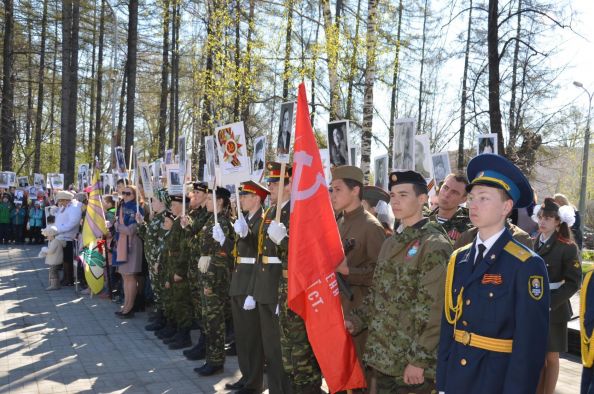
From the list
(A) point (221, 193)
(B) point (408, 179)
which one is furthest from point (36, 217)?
(B) point (408, 179)

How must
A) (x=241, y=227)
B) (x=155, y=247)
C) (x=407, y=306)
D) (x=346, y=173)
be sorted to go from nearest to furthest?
(x=407, y=306)
(x=346, y=173)
(x=241, y=227)
(x=155, y=247)

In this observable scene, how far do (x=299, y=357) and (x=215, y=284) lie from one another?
208 cm

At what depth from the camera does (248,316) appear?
19.4 ft

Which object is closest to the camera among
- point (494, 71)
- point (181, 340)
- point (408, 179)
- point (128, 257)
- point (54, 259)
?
point (408, 179)

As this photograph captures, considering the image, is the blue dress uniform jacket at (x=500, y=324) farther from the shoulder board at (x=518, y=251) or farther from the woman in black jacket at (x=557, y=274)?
the woman in black jacket at (x=557, y=274)

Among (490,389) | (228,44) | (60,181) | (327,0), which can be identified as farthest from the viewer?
(60,181)

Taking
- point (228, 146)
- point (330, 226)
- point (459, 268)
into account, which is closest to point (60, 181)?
point (228, 146)

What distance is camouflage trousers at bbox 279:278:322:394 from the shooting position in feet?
15.3

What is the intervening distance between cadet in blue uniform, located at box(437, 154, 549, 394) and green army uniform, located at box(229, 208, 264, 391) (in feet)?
9.83

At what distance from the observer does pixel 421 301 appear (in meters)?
3.42

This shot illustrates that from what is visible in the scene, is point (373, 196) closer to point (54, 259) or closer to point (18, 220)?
point (54, 259)

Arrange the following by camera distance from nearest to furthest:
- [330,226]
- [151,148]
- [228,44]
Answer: [330,226]
[228,44]
[151,148]

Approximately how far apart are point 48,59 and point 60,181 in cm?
1393

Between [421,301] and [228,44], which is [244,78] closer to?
[228,44]
